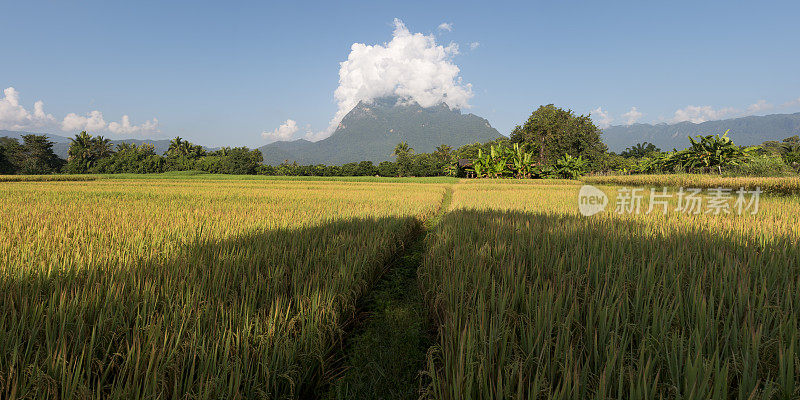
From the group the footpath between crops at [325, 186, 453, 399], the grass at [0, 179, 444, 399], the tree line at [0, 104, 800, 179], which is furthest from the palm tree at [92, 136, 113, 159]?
the footpath between crops at [325, 186, 453, 399]

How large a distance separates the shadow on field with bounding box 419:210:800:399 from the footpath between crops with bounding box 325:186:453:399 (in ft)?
0.55

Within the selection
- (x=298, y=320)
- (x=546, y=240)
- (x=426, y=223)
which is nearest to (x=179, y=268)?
(x=298, y=320)

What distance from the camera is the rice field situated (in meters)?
1.07

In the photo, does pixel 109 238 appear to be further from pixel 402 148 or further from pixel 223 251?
pixel 402 148

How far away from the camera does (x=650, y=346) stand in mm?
1263

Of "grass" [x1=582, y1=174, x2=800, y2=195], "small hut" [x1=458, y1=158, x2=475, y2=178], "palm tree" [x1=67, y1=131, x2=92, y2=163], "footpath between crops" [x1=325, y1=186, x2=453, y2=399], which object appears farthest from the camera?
"palm tree" [x1=67, y1=131, x2=92, y2=163]

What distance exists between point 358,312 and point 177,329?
4.18 feet

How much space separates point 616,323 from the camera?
1398 mm

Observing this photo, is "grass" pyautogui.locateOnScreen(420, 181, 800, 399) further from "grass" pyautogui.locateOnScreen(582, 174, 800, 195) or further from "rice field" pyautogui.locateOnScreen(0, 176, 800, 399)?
"grass" pyautogui.locateOnScreen(582, 174, 800, 195)

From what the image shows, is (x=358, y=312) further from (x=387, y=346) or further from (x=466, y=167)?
(x=466, y=167)

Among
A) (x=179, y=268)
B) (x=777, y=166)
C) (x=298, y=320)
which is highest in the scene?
(x=777, y=166)

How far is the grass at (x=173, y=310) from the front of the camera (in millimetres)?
1084

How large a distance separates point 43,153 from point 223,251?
70.7 meters

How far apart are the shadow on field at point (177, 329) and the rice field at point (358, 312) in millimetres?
13
